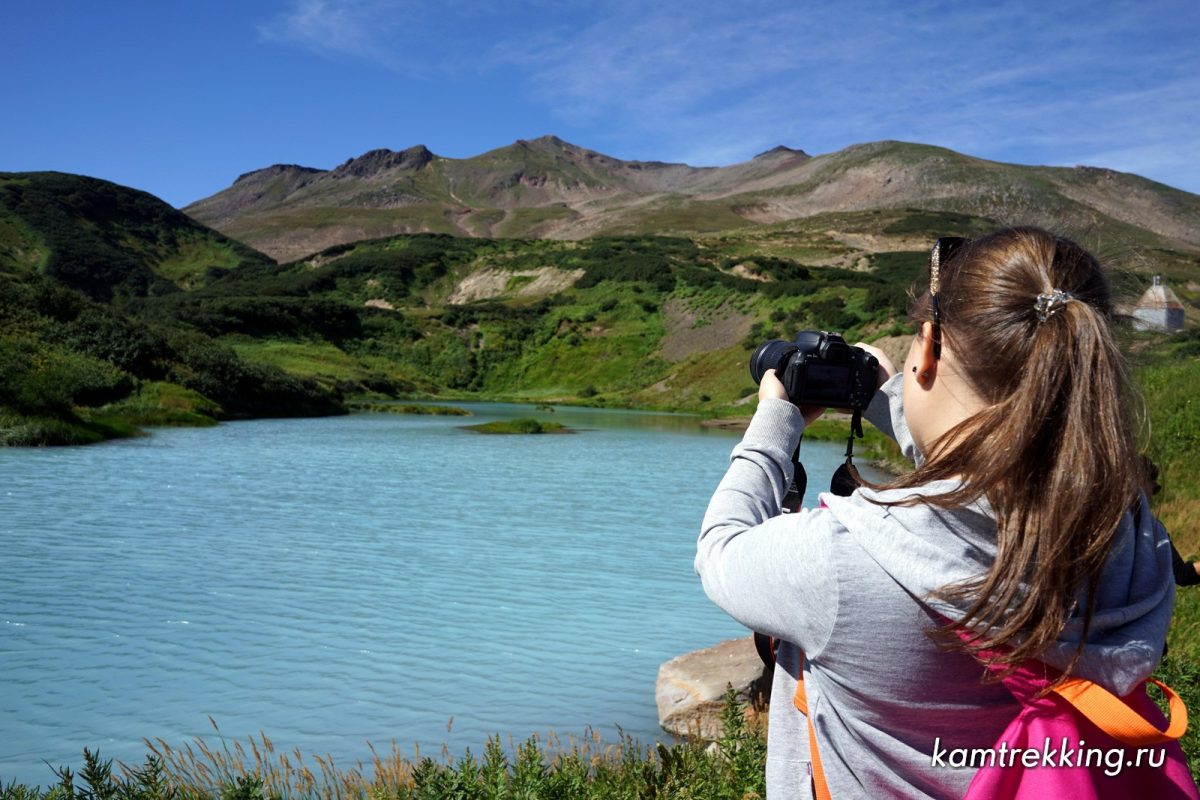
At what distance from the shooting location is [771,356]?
215 cm

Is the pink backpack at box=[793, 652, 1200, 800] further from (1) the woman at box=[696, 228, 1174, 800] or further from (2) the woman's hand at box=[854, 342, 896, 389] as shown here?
(2) the woman's hand at box=[854, 342, 896, 389]

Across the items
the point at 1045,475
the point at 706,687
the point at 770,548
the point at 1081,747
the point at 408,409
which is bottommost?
the point at 706,687

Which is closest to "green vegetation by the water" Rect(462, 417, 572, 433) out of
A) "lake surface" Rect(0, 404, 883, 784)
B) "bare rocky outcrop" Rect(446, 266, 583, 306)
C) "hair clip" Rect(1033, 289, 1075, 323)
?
"lake surface" Rect(0, 404, 883, 784)

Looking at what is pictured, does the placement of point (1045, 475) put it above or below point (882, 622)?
above

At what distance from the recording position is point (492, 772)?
3842mm

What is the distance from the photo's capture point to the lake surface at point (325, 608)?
249 inches

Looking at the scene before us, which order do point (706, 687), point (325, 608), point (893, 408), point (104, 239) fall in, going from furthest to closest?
point (104, 239)
point (325, 608)
point (706, 687)
point (893, 408)

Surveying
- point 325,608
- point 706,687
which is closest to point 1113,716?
point 706,687

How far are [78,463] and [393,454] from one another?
8283 mm

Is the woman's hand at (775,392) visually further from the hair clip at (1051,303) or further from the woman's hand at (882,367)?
the hair clip at (1051,303)

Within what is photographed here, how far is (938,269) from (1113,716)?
855 mm

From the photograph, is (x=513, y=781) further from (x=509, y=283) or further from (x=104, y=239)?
(x=104, y=239)

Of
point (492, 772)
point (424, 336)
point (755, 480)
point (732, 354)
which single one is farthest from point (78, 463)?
point (424, 336)

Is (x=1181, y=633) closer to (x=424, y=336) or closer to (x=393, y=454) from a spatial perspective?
(x=393, y=454)
